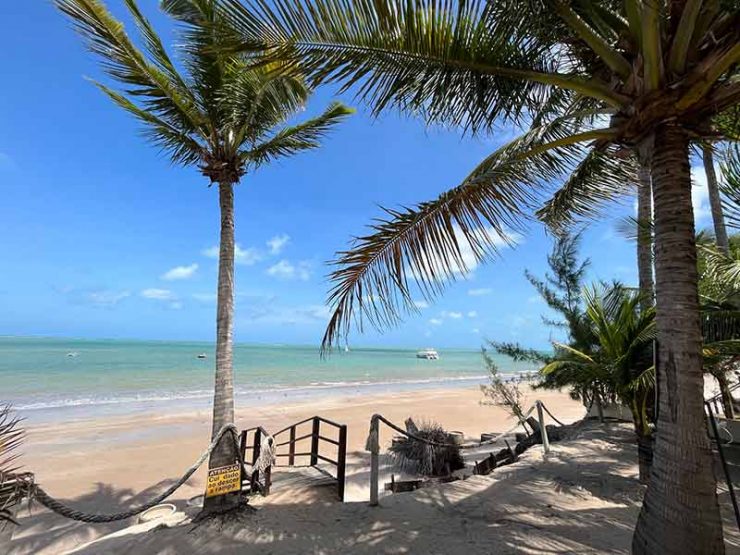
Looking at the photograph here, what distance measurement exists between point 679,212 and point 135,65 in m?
6.37

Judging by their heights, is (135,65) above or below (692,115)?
above

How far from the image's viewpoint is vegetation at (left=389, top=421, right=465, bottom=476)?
310 inches

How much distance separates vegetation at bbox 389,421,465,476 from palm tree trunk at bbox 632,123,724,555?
207 inches

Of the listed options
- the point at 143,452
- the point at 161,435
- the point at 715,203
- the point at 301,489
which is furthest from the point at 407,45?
the point at 161,435

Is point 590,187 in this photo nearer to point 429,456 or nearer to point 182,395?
point 429,456

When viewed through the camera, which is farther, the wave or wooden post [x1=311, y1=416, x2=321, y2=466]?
the wave

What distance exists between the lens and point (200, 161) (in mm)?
6375

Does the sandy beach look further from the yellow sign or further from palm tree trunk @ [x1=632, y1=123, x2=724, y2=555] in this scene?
palm tree trunk @ [x1=632, y1=123, x2=724, y2=555]

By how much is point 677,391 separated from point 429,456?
19.4 ft

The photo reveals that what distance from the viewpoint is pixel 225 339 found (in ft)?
18.5

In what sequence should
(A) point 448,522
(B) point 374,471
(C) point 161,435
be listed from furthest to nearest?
(C) point 161,435, (B) point 374,471, (A) point 448,522

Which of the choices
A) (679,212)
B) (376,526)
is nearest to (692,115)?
(679,212)

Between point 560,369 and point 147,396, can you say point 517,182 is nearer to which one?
point 560,369

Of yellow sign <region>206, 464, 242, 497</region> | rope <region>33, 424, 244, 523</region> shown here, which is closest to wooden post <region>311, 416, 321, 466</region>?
rope <region>33, 424, 244, 523</region>
